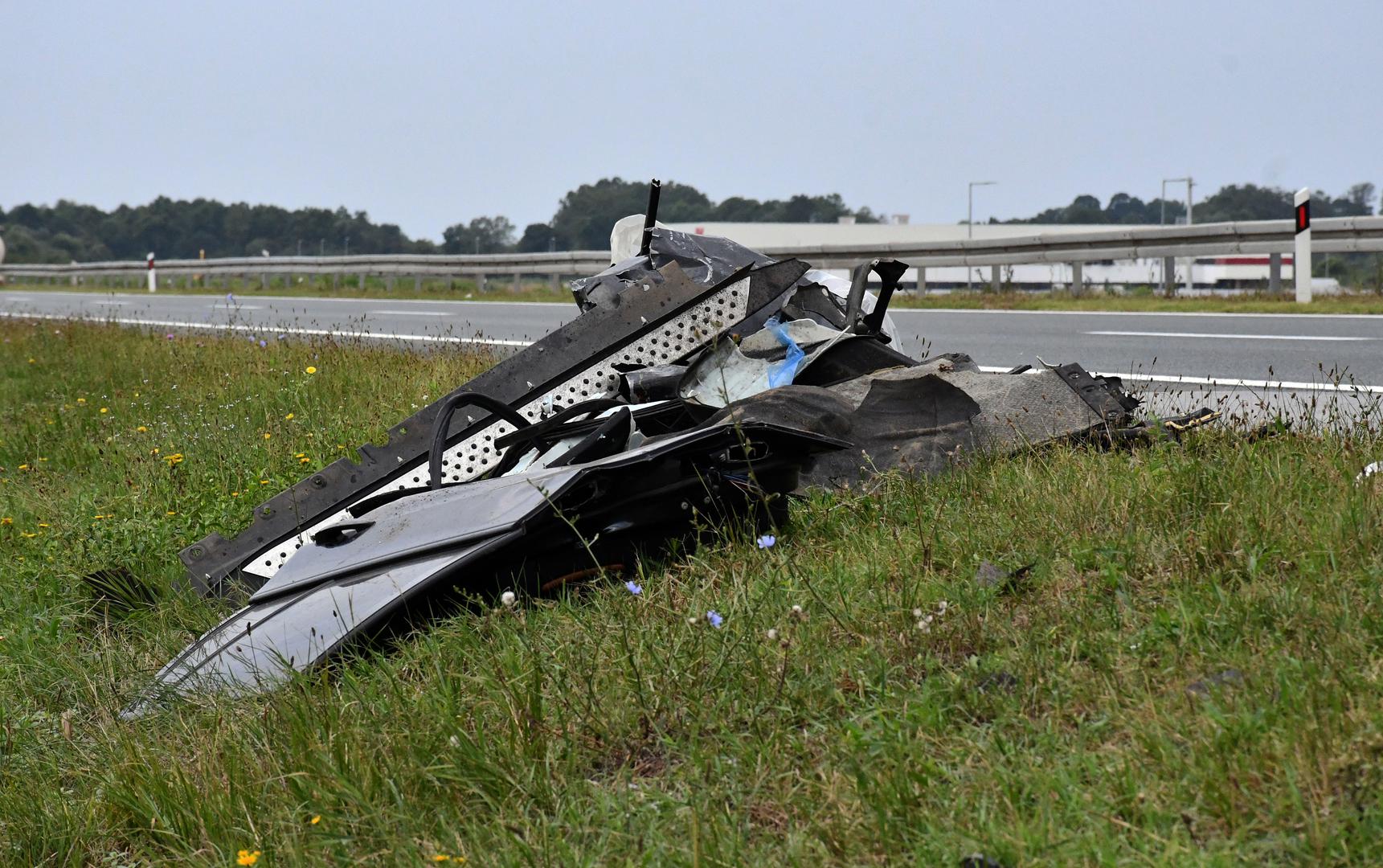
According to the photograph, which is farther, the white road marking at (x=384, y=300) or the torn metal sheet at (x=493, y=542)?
the white road marking at (x=384, y=300)

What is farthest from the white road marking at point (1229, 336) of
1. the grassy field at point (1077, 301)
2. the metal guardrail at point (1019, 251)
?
the metal guardrail at point (1019, 251)

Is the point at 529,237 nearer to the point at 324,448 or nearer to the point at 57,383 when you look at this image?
the point at 57,383

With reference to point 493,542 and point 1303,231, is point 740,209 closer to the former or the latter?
point 1303,231

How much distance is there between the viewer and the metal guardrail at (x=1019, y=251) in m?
14.7

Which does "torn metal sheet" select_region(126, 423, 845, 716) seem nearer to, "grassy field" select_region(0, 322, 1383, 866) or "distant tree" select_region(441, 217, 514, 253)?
"grassy field" select_region(0, 322, 1383, 866)

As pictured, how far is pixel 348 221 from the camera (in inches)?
2872

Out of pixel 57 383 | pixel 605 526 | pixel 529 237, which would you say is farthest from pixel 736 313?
pixel 529 237

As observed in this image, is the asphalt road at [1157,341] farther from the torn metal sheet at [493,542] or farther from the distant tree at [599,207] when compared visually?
the distant tree at [599,207]

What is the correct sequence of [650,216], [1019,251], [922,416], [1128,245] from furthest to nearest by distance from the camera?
[1019,251] → [1128,245] → [650,216] → [922,416]

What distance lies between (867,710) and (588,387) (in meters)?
2.31

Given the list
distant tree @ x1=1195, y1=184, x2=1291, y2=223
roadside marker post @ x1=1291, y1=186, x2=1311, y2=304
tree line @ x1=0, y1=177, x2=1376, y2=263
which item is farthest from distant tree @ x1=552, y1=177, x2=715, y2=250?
roadside marker post @ x1=1291, y1=186, x2=1311, y2=304

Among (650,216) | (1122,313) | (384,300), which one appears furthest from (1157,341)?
(384,300)

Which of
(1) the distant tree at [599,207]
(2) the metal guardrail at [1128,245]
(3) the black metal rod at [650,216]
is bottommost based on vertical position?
(3) the black metal rod at [650,216]

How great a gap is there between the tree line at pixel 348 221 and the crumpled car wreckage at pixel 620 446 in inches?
1848
